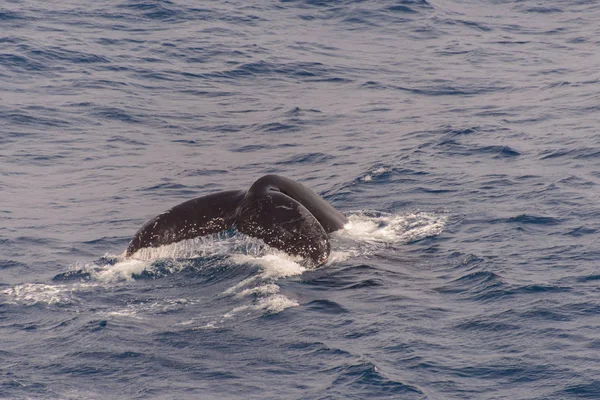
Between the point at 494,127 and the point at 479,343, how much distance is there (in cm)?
1213

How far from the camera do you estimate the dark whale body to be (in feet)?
42.6

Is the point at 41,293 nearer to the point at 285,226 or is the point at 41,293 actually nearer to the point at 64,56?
the point at 285,226

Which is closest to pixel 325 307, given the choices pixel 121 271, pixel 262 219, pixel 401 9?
pixel 262 219

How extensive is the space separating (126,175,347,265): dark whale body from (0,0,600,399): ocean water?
0.88 ft

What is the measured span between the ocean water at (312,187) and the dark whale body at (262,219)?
0.27 meters

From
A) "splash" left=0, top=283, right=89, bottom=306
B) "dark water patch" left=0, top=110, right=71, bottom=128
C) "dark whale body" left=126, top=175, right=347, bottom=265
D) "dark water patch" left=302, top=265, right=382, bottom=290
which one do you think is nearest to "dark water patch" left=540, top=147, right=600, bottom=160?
"dark whale body" left=126, top=175, right=347, bottom=265

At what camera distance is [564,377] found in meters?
10.1

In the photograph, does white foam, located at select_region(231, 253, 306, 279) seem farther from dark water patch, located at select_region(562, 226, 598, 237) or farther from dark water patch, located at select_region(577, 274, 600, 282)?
dark water patch, located at select_region(562, 226, 598, 237)

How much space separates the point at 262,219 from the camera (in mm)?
13188

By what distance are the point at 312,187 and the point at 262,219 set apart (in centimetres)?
594

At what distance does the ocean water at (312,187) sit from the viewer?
422 inches

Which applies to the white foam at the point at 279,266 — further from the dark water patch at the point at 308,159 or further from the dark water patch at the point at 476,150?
the dark water patch at the point at 476,150

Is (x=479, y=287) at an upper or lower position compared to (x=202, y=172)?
upper

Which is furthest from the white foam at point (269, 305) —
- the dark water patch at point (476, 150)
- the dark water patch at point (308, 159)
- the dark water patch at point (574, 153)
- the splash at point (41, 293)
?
the dark water patch at point (574, 153)
